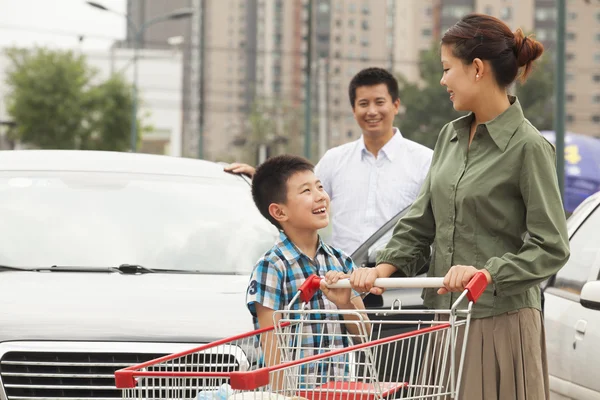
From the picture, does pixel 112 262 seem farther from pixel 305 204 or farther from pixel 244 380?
pixel 244 380

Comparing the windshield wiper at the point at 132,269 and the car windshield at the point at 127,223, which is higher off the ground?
the car windshield at the point at 127,223

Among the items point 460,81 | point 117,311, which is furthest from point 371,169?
point 460,81

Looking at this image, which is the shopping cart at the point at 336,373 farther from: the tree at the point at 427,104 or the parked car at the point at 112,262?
the tree at the point at 427,104

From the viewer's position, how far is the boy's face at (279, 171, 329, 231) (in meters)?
3.85

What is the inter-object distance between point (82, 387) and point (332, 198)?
2.41m

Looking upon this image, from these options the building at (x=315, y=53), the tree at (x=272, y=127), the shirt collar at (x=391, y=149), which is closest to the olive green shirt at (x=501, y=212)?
the shirt collar at (x=391, y=149)

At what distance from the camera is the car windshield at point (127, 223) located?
523 centimetres

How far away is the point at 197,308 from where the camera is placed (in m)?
4.56

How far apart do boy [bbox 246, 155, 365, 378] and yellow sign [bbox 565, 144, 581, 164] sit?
50.2 feet

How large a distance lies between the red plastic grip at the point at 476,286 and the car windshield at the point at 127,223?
2.32 m

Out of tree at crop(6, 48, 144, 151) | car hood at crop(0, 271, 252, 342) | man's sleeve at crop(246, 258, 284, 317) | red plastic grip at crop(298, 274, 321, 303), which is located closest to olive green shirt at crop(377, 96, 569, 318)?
red plastic grip at crop(298, 274, 321, 303)

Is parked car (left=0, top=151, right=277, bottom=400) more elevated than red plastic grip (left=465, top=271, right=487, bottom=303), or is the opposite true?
red plastic grip (left=465, top=271, right=487, bottom=303)

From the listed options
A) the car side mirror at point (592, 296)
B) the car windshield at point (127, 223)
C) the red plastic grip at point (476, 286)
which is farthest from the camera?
the car windshield at point (127, 223)

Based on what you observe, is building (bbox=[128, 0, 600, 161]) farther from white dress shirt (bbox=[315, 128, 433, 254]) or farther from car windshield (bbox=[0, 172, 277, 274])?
car windshield (bbox=[0, 172, 277, 274])
